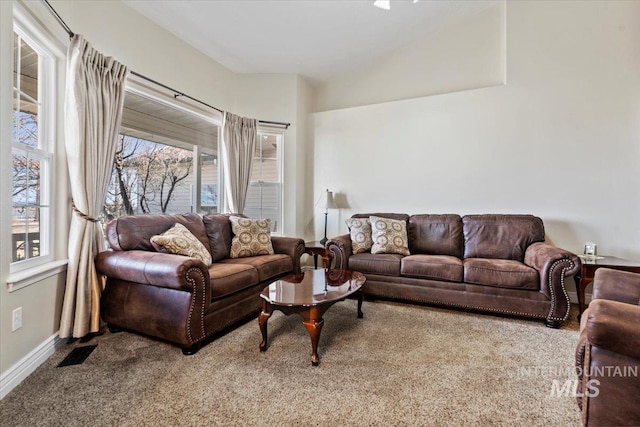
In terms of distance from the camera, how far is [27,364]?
185 cm

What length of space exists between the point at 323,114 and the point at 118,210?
10.3 feet

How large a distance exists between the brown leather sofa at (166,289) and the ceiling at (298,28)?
2.16m

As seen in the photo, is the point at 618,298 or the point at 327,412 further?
the point at 618,298

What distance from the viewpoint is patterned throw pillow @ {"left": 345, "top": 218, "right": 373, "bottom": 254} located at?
11.7 feet

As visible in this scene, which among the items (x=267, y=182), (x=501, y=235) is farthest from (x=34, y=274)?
(x=501, y=235)

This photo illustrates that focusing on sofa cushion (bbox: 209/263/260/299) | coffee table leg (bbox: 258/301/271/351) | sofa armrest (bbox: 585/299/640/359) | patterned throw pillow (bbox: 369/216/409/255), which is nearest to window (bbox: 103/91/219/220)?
sofa cushion (bbox: 209/263/260/299)

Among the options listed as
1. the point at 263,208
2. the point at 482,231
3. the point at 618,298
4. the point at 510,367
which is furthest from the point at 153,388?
the point at 482,231

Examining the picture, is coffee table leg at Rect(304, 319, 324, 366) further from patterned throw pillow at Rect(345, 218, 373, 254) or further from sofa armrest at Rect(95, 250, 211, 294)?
patterned throw pillow at Rect(345, 218, 373, 254)

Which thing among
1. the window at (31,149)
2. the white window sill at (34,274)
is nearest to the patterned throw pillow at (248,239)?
the white window sill at (34,274)

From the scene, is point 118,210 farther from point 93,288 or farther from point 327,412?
point 327,412

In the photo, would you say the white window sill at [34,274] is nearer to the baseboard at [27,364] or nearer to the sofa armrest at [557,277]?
the baseboard at [27,364]

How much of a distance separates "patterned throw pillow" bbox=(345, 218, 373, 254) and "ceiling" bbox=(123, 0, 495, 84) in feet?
7.84

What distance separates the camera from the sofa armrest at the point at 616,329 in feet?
3.55

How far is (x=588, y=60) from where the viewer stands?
328cm
